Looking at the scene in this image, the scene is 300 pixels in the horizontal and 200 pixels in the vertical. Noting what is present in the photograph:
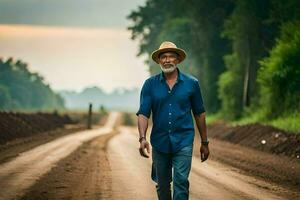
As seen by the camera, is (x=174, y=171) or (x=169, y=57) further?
(x=169, y=57)

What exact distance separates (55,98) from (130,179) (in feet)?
503

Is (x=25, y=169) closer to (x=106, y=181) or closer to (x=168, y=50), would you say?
(x=106, y=181)

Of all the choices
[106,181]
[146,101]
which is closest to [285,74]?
[106,181]

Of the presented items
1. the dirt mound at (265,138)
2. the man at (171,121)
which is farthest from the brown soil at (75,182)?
the dirt mound at (265,138)

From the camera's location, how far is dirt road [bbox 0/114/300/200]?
1023 cm

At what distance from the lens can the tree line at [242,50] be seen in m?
28.2

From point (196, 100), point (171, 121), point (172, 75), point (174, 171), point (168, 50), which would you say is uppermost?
point (168, 50)

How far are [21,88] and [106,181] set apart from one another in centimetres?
11570

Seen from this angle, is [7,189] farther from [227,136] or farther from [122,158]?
[227,136]

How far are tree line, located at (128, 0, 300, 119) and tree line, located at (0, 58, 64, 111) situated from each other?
2280 inches

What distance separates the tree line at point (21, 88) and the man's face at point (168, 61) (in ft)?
327

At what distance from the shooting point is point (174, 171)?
701cm

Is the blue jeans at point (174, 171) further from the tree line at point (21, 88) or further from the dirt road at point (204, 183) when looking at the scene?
the tree line at point (21, 88)

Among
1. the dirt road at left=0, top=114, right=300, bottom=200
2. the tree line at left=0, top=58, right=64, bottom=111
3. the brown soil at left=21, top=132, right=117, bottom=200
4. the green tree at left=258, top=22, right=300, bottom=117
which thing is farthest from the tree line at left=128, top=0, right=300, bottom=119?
the tree line at left=0, top=58, right=64, bottom=111
